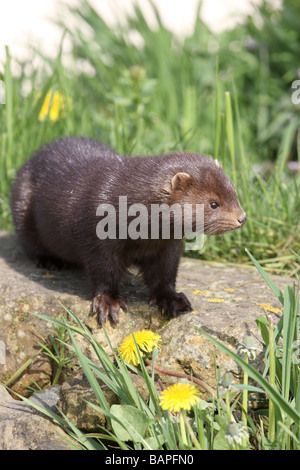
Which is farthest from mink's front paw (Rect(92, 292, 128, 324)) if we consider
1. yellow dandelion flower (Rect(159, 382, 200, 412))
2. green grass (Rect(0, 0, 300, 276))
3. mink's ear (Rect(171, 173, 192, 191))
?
green grass (Rect(0, 0, 300, 276))

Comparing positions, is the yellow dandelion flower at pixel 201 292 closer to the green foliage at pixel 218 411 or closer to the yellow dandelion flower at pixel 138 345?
Answer: the yellow dandelion flower at pixel 138 345

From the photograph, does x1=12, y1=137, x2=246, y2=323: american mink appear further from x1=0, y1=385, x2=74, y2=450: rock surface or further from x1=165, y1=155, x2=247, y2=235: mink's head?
x1=0, y1=385, x2=74, y2=450: rock surface

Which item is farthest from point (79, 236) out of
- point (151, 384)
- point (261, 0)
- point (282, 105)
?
point (261, 0)

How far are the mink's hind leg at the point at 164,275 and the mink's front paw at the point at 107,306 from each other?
0.63 feet

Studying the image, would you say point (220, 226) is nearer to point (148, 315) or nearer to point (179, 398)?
point (148, 315)

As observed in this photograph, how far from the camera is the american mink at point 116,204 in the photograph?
325 centimetres

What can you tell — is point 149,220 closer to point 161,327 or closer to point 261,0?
point 161,327

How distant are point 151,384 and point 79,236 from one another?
4.09ft

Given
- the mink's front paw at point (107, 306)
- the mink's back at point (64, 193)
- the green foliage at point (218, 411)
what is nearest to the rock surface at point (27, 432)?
the green foliage at point (218, 411)

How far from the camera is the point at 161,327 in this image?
11.1ft

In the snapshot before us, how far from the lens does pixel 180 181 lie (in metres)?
3.20

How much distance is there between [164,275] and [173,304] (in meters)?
0.24

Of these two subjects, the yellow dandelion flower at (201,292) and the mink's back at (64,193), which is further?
the yellow dandelion flower at (201,292)

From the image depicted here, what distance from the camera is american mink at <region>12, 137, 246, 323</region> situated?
325 centimetres
